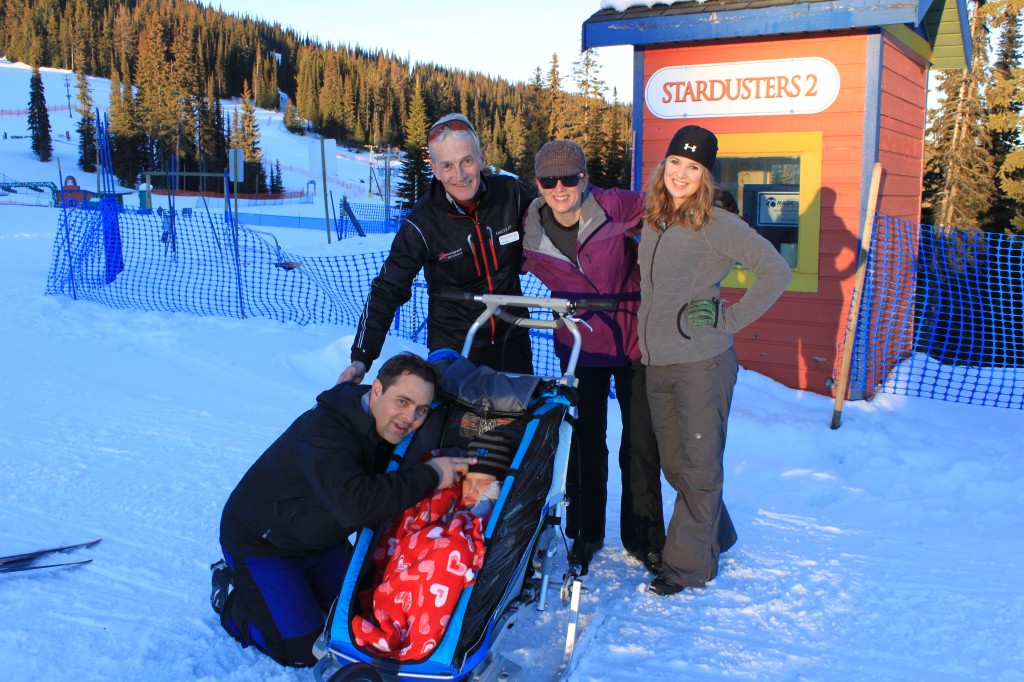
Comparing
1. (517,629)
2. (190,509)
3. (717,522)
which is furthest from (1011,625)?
(190,509)

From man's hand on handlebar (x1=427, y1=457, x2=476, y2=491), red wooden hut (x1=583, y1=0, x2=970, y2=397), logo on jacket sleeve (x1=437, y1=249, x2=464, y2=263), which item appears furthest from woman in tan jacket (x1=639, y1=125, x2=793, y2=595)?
red wooden hut (x1=583, y1=0, x2=970, y2=397)

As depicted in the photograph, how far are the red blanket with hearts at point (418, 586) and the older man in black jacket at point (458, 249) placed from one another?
0.98 metres

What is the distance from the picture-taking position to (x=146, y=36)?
8775 cm

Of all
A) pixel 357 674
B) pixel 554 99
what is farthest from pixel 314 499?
pixel 554 99

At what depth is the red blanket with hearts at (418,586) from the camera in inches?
91.7

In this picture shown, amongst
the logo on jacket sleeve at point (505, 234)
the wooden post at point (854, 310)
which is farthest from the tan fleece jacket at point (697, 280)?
the wooden post at point (854, 310)

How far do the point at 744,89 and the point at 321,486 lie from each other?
199 inches

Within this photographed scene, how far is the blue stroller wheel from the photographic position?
222 centimetres

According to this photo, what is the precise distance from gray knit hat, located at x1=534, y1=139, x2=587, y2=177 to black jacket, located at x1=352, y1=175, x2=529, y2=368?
15.9 inches

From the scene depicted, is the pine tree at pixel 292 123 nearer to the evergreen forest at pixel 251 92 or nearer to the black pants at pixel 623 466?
the evergreen forest at pixel 251 92

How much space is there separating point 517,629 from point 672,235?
169 cm

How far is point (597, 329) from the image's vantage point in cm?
350

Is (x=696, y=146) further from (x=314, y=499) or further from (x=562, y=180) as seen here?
(x=314, y=499)

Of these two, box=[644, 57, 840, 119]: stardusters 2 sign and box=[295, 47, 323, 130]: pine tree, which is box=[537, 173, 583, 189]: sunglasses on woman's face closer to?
box=[644, 57, 840, 119]: stardusters 2 sign
